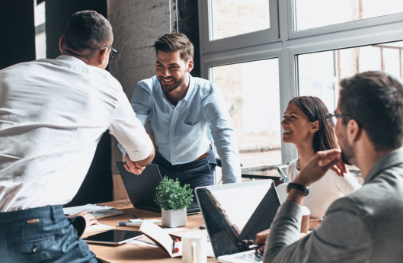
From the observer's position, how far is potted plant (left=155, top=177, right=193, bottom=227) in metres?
1.84

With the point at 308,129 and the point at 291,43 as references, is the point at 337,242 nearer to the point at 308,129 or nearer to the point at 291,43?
the point at 308,129

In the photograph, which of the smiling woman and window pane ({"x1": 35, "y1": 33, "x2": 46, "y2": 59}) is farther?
window pane ({"x1": 35, "y1": 33, "x2": 46, "y2": 59})

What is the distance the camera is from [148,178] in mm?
2113

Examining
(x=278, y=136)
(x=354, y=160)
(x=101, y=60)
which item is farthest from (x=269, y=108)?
(x=354, y=160)

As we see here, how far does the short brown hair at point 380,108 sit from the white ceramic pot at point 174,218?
1063 millimetres

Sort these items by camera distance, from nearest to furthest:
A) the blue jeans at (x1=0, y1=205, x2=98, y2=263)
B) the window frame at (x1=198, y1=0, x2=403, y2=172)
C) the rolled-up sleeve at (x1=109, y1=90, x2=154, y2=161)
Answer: the blue jeans at (x1=0, y1=205, x2=98, y2=263) < the rolled-up sleeve at (x1=109, y1=90, x2=154, y2=161) < the window frame at (x1=198, y1=0, x2=403, y2=172)

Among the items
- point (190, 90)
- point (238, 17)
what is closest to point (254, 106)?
point (238, 17)

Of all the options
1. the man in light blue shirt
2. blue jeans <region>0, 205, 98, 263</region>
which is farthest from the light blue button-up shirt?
blue jeans <region>0, 205, 98, 263</region>

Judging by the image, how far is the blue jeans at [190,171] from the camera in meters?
2.42

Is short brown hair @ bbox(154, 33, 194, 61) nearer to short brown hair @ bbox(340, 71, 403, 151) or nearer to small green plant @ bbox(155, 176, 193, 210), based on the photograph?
small green plant @ bbox(155, 176, 193, 210)

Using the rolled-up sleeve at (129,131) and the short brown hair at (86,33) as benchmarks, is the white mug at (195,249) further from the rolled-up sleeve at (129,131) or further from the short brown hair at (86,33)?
the short brown hair at (86,33)

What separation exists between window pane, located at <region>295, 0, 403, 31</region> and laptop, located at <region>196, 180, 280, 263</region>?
1458 mm

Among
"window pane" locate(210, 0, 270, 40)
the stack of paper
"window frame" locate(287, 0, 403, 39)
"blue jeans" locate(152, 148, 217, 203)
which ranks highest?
"window pane" locate(210, 0, 270, 40)

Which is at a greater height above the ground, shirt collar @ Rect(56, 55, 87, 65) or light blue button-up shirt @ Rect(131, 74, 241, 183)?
shirt collar @ Rect(56, 55, 87, 65)
